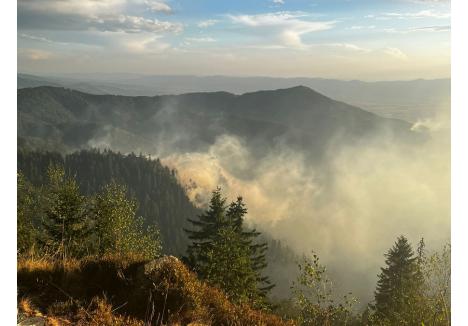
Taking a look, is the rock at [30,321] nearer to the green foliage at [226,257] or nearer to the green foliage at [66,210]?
the green foliage at [226,257]

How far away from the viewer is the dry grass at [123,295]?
6887mm

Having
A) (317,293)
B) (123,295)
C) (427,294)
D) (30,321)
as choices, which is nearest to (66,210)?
(427,294)

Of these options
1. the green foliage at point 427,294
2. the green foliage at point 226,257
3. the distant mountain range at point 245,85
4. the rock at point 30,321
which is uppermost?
the distant mountain range at point 245,85

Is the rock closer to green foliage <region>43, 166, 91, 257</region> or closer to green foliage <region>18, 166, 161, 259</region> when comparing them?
green foliage <region>18, 166, 161, 259</region>

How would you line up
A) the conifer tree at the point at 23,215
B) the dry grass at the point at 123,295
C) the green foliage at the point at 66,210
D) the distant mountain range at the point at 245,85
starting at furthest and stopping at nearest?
the green foliage at the point at 66,210 < the conifer tree at the point at 23,215 < the distant mountain range at the point at 245,85 < the dry grass at the point at 123,295

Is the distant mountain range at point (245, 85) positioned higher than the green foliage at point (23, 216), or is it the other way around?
the distant mountain range at point (245, 85)

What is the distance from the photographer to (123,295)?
301 inches

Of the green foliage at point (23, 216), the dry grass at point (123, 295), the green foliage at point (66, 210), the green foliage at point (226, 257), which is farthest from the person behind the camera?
the green foliage at point (66, 210)

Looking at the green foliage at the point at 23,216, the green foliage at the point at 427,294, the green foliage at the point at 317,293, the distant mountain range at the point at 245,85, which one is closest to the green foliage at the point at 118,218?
the green foliage at the point at 23,216

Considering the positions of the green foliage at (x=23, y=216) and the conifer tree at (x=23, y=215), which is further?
the conifer tree at (x=23, y=215)
